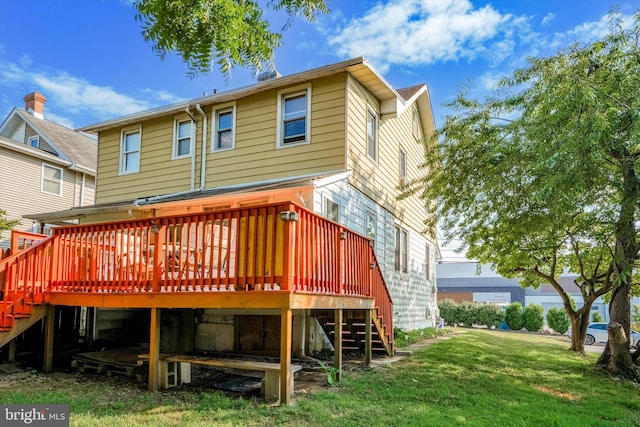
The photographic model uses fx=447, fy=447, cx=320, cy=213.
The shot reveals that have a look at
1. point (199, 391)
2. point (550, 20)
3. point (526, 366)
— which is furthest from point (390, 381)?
point (550, 20)

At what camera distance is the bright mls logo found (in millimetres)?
4695

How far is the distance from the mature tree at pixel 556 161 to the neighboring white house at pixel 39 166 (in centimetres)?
1412

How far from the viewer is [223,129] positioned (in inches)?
449

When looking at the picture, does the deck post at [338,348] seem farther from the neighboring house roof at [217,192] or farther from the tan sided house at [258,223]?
the neighboring house roof at [217,192]

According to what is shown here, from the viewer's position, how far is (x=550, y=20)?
32.6 ft

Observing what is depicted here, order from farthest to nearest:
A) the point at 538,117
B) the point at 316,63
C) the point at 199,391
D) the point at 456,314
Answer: the point at 456,314
the point at 316,63
the point at 538,117
the point at 199,391

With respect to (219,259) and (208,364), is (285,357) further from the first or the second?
(219,259)

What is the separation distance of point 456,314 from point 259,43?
24.9 metres

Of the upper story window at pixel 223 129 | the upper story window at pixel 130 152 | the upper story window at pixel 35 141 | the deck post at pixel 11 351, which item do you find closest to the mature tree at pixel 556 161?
the upper story window at pixel 223 129

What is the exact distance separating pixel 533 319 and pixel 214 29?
26.3 m

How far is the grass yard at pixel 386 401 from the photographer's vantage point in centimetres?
485

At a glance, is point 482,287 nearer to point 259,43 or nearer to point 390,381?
point 390,381

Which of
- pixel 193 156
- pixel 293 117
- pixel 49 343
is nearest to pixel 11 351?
pixel 49 343

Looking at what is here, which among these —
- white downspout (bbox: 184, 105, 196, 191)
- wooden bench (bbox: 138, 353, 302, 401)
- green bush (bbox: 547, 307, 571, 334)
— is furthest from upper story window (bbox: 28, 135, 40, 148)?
green bush (bbox: 547, 307, 571, 334)
